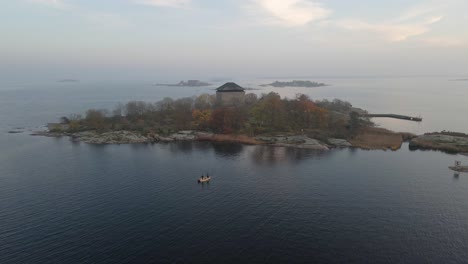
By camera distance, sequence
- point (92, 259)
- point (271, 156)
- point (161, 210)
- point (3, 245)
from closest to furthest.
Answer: point (92, 259) < point (3, 245) < point (161, 210) < point (271, 156)

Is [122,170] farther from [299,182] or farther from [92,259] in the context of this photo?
[299,182]

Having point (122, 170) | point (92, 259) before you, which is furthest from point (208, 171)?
point (92, 259)

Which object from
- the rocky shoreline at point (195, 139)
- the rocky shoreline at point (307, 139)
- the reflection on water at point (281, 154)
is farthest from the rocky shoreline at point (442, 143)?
the reflection on water at point (281, 154)

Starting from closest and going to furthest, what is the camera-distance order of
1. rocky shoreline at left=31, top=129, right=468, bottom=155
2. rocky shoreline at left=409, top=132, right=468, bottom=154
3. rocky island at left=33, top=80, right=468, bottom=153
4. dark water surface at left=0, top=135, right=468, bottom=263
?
dark water surface at left=0, top=135, right=468, bottom=263, rocky shoreline at left=409, top=132, right=468, bottom=154, rocky shoreline at left=31, top=129, right=468, bottom=155, rocky island at left=33, top=80, right=468, bottom=153

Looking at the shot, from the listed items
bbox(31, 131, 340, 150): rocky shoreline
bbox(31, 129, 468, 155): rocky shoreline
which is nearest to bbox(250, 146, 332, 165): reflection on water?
bbox(31, 129, 468, 155): rocky shoreline

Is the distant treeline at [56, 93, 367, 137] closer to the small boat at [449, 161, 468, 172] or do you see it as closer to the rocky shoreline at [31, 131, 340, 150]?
the rocky shoreline at [31, 131, 340, 150]

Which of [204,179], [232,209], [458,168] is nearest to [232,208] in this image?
[232,209]
